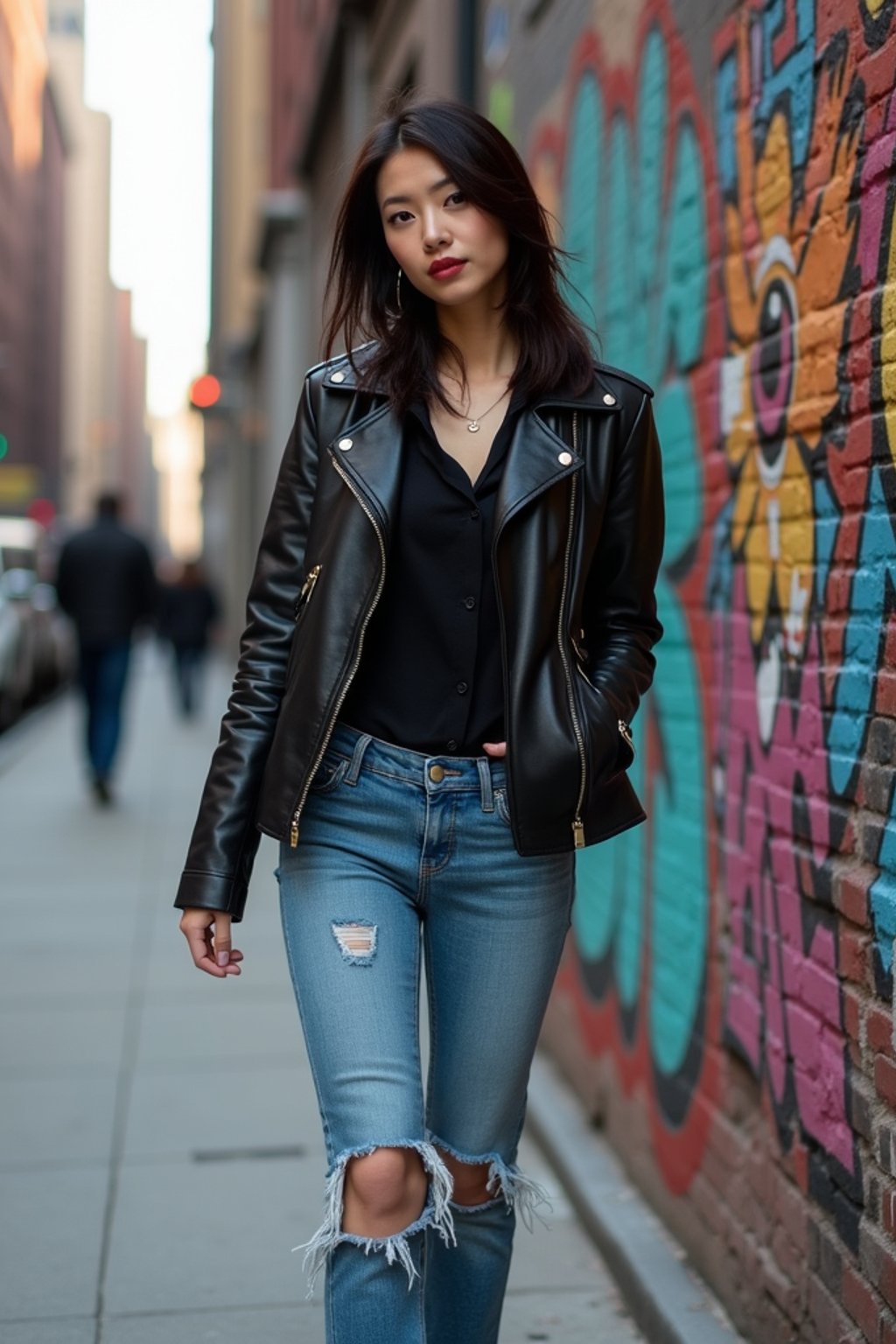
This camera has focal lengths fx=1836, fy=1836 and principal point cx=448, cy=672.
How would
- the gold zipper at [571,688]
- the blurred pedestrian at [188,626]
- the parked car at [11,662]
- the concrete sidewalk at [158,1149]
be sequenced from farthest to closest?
the blurred pedestrian at [188,626] < the parked car at [11,662] < the concrete sidewalk at [158,1149] < the gold zipper at [571,688]

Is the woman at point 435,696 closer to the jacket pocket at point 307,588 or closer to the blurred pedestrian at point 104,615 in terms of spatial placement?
the jacket pocket at point 307,588

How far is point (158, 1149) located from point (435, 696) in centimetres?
282

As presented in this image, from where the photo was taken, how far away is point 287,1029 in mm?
6547

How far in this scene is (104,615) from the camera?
12.5m

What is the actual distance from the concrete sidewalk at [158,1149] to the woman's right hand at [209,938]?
4.43 ft

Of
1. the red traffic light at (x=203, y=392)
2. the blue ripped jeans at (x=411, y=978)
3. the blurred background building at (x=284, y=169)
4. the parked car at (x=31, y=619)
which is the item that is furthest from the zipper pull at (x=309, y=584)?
the red traffic light at (x=203, y=392)

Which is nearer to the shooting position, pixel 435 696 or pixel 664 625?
pixel 435 696

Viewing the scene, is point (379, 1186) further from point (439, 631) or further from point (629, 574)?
point (629, 574)

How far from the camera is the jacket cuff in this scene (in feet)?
9.04

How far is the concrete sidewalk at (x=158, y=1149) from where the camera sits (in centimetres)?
396

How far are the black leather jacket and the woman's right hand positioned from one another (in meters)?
0.03

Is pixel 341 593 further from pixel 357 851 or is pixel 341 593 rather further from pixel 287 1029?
pixel 287 1029

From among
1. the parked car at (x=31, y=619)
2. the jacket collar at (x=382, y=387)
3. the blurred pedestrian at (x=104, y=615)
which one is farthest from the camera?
the parked car at (x=31, y=619)

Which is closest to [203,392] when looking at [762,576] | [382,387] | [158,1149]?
[158,1149]
